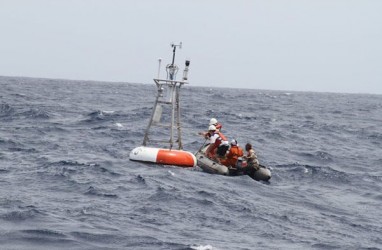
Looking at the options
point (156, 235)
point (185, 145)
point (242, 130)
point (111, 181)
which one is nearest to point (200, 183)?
point (111, 181)

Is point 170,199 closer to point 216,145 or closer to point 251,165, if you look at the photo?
point 251,165

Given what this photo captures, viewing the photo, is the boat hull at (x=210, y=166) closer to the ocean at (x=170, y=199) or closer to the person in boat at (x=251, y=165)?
the ocean at (x=170, y=199)

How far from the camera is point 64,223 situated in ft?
42.0

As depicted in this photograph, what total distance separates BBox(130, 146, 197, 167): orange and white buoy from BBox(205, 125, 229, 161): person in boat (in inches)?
49.7

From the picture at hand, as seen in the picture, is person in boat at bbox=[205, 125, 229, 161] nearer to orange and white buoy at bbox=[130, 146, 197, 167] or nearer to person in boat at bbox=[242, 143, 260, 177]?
person in boat at bbox=[242, 143, 260, 177]

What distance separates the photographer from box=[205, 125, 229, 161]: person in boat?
2238 centimetres

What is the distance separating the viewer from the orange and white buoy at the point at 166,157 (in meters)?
21.2

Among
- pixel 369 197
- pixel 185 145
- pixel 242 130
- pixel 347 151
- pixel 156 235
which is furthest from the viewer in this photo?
pixel 242 130

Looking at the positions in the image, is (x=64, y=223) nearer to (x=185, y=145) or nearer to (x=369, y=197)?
(x=369, y=197)

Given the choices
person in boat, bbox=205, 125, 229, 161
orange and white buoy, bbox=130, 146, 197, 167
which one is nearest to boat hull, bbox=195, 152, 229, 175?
person in boat, bbox=205, 125, 229, 161

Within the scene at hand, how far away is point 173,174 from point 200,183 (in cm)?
132

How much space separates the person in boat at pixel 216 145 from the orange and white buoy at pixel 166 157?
4.15ft

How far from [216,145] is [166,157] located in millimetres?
2367

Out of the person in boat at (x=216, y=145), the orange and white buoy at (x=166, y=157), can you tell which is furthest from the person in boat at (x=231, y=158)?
the orange and white buoy at (x=166, y=157)
